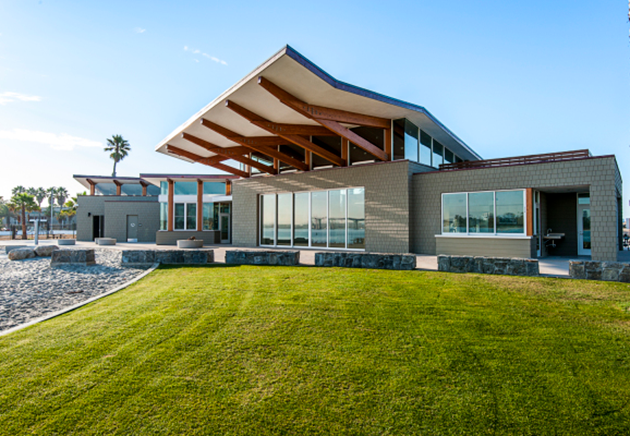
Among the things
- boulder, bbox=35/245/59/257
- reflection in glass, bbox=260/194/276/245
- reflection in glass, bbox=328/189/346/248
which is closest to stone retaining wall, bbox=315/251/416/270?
reflection in glass, bbox=328/189/346/248

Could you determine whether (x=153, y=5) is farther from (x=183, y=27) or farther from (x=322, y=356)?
(x=322, y=356)

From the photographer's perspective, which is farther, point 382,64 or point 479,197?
point 382,64

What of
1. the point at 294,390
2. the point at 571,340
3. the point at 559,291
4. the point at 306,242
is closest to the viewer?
the point at 294,390

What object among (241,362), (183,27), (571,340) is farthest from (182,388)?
(183,27)

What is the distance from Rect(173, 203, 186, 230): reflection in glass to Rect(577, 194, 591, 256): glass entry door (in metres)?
21.6

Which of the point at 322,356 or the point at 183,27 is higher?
the point at 183,27

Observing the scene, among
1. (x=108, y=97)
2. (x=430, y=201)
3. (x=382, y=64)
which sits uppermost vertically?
(x=382, y=64)

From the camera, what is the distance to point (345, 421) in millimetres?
2738

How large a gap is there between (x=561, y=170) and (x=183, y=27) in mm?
13401

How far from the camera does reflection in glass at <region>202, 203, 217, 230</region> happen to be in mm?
23344

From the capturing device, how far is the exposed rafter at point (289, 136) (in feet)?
42.7

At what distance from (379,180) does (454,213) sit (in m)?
3.06

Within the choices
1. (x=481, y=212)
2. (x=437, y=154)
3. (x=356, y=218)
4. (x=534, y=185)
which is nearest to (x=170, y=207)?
(x=356, y=218)

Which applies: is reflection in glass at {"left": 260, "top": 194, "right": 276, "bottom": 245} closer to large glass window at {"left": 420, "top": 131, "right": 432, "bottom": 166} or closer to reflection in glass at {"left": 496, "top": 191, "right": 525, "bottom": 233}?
large glass window at {"left": 420, "top": 131, "right": 432, "bottom": 166}
